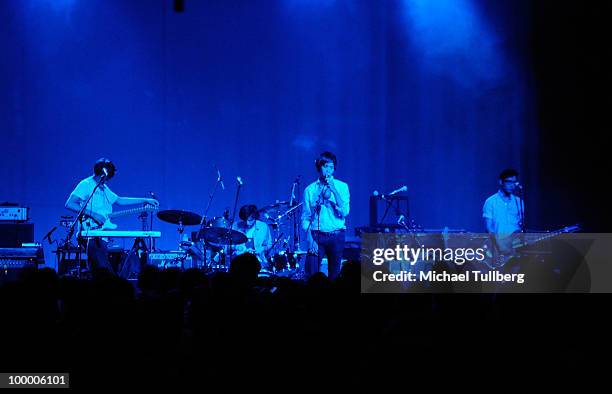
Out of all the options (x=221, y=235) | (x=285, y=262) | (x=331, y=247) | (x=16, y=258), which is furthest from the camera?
(x=285, y=262)

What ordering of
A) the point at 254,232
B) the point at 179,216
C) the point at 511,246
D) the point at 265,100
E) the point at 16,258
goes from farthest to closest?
the point at 265,100 → the point at 254,232 → the point at 179,216 → the point at 16,258 → the point at 511,246

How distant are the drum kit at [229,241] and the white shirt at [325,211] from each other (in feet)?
3.34

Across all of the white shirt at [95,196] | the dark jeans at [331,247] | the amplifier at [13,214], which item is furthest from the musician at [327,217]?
the amplifier at [13,214]

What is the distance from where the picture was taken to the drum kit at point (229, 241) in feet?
27.2

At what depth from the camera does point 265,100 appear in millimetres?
11008

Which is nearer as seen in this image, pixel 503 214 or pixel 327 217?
pixel 327 217

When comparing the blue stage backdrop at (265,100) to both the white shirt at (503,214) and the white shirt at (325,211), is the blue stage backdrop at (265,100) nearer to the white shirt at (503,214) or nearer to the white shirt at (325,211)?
the white shirt at (503,214)

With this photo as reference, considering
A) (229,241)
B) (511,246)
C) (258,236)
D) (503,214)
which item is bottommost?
(511,246)

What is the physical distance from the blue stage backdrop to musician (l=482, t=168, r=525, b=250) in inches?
101

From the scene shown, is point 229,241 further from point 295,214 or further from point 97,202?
point 295,214

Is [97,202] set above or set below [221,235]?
above

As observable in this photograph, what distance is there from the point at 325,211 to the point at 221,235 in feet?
5.33

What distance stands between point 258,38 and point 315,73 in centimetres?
117

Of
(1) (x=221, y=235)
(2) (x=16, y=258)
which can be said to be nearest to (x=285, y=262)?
(1) (x=221, y=235)
